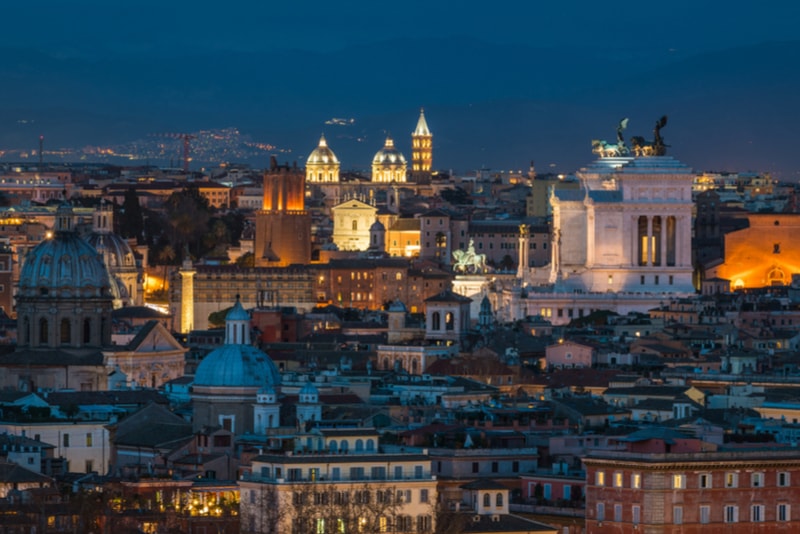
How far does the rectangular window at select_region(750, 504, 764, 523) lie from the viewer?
78.2m

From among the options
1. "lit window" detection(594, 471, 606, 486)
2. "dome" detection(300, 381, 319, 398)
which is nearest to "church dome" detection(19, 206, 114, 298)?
"dome" detection(300, 381, 319, 398)

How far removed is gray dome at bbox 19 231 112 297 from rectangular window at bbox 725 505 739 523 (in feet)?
153

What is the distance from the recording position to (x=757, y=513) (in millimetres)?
78250

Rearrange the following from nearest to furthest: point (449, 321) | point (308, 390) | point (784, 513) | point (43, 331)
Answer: point (784, 513) < point (308, 390) < point (43, 331) < point (449, 321)

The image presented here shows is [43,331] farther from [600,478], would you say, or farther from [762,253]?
[762,253]

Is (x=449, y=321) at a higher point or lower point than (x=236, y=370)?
higher

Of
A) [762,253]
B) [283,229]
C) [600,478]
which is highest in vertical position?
[283,229]

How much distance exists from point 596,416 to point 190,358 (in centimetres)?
3542

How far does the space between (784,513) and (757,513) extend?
592 millimetres

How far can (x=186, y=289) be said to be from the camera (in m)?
170

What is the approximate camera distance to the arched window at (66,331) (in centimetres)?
12119

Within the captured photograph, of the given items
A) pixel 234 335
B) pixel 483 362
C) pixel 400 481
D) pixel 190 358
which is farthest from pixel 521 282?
pixel 400 481

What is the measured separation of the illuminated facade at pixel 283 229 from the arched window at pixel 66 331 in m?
68.4

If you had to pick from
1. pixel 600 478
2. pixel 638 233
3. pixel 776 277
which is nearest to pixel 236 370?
pixel 600 478
